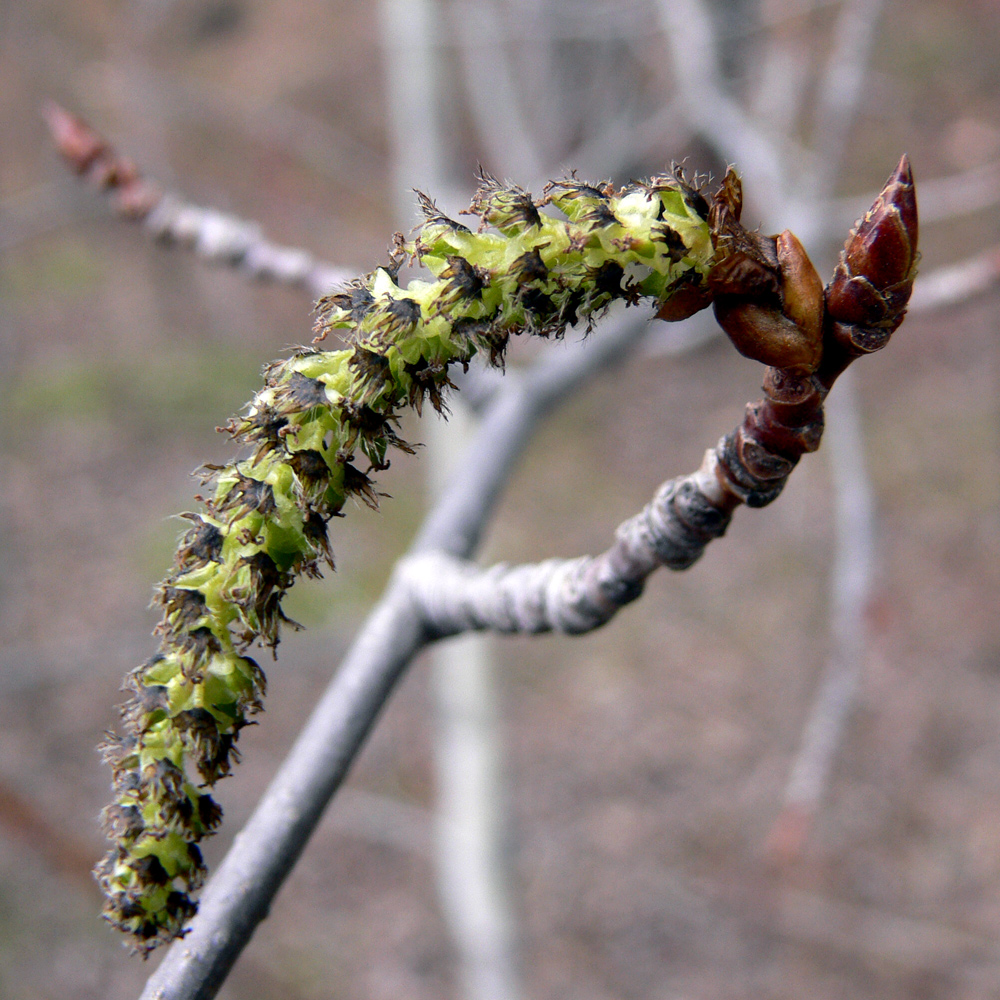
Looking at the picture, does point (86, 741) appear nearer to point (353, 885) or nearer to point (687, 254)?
point (353, 885)

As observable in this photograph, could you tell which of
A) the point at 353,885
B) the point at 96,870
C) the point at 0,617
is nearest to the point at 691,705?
the point at 353,885

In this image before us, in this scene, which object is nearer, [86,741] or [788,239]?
[788,239]

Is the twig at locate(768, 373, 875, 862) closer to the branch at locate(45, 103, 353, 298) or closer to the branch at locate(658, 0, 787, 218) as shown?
the branch at locate(658, 0, 787, 218)

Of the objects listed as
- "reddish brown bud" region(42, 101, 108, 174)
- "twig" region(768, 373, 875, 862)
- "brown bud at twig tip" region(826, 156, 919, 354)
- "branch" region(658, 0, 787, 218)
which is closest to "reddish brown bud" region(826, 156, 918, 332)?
"brown bud at twig tip" region(826, 156, 919, 354)

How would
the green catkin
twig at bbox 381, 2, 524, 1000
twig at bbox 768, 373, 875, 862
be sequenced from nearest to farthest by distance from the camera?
the green catkin → twig at bbox 768, 373, 875, 862 → twig at bbox 381, 2, 524, 1000

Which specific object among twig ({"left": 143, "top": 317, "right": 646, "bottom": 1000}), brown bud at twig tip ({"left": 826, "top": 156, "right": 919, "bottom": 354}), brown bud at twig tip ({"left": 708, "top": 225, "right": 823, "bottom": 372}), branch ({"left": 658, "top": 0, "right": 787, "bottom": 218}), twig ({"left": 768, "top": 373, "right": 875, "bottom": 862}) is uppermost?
branch ({"left": 658, "top": 0, "right": 787, "bottom": 218})

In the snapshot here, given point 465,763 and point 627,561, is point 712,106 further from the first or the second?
point 627,561

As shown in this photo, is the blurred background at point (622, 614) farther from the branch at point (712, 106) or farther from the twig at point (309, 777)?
the twig at point (309, 777)

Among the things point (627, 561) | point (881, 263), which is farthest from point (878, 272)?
point (627, 561)
